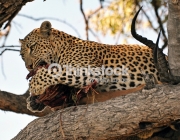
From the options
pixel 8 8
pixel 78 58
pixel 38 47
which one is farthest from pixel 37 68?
pixel 8 8

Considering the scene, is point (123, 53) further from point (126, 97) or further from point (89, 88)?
point (126, 97)

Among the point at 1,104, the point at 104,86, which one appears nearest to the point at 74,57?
the point at 104,86

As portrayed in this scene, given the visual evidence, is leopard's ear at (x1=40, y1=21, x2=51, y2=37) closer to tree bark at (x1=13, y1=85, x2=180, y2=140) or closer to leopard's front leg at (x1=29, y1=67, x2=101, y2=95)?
leopard's front leg at (x1=29, y1=67, x2=101, y2=95)

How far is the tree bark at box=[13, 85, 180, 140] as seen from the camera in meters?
5.11

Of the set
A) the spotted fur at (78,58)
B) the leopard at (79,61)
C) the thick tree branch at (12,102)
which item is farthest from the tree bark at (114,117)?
the thick tree branch at (12,102)

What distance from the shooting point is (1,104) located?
7359mm

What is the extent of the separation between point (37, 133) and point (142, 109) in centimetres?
128

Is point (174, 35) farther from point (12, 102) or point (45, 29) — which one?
point (12, 102)

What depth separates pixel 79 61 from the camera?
6.84 metres

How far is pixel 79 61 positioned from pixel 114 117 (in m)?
1.69

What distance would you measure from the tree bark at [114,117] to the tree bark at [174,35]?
0.36 meters

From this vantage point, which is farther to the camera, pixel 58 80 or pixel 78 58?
pixel 78 58

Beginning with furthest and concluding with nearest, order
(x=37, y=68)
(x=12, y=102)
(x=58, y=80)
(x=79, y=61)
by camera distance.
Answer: (x=12, y=102)
(x=37, y=68)
(x=79, y=61)
(x=58, y=80)

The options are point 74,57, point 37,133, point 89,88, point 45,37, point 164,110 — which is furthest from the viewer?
point 45,37
